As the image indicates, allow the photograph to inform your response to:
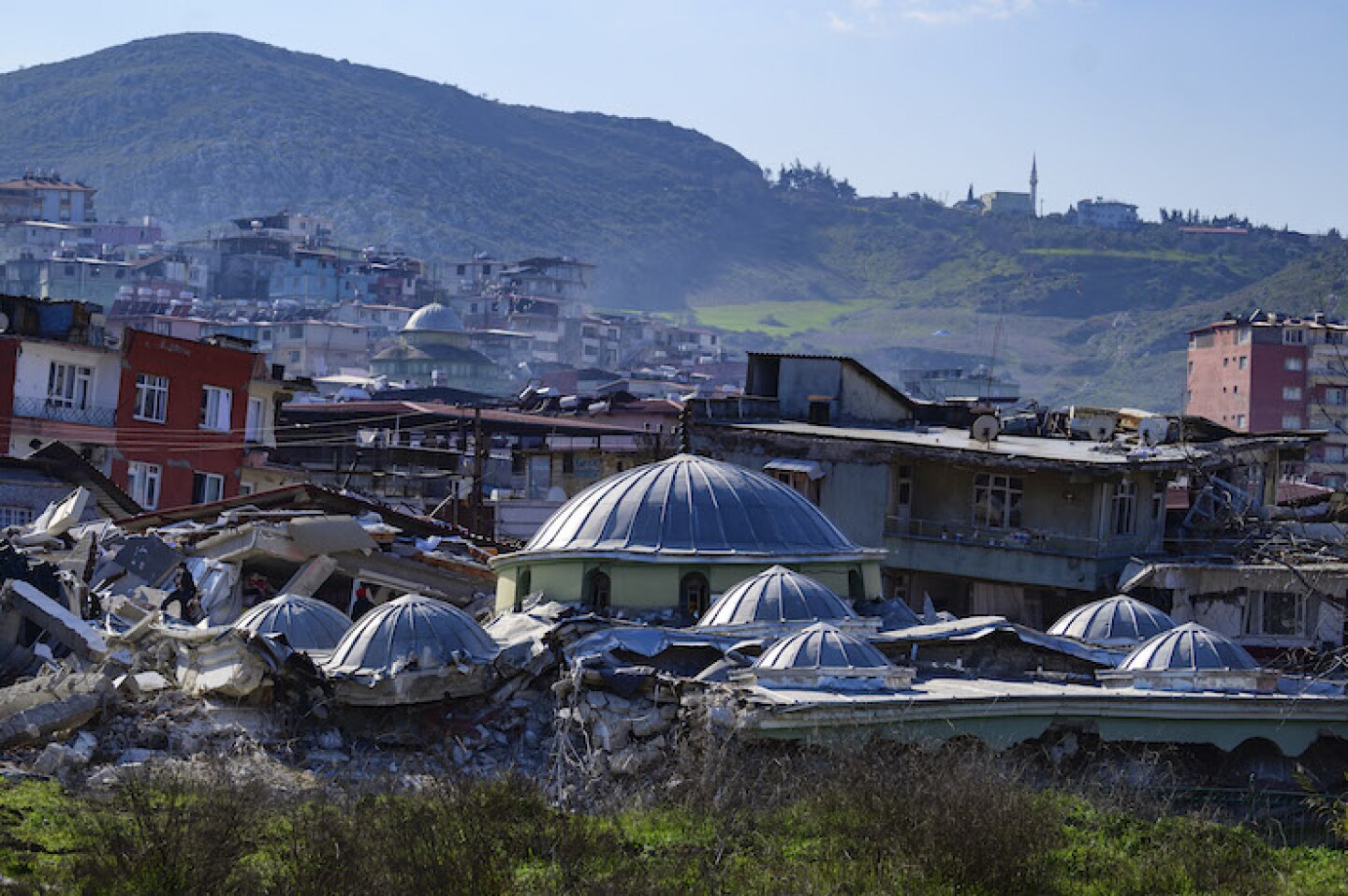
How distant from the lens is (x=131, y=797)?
2159cm

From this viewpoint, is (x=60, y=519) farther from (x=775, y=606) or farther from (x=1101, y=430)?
(x=1101, y=430)

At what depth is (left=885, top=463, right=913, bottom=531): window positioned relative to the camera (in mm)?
52094

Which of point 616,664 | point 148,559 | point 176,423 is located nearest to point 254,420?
point 176,423

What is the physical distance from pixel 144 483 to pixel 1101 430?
23.0m

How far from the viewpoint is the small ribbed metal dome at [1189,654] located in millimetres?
33781

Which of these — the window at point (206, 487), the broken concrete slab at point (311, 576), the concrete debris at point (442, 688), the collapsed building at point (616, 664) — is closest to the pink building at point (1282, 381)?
the window at point (206, 487)

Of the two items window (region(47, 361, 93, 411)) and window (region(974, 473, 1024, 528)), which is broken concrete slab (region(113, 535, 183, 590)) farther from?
window (region(974, 473, 1024, 528))

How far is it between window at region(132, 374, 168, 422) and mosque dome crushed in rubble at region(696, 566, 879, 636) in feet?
89.6

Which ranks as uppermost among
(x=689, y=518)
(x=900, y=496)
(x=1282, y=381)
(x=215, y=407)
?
(x=1282, y=381)

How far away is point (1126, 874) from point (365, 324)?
126 m

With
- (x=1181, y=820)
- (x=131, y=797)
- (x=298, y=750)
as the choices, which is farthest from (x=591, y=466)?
(x=131, y=797)

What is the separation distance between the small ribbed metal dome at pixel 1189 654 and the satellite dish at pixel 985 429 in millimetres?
18640

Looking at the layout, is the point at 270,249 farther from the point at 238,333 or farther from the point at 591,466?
the point at 591,466

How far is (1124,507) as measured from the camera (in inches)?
2013
